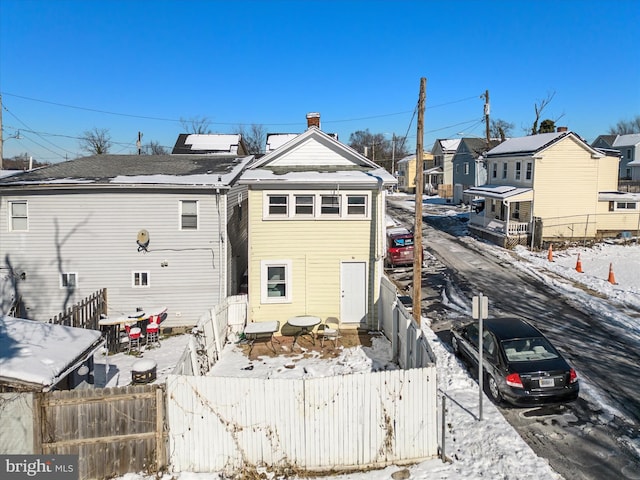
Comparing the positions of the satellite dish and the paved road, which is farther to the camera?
the satellite dish

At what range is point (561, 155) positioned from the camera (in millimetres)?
31375

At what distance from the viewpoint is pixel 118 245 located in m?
17.2

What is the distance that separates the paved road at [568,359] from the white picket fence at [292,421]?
289 cm

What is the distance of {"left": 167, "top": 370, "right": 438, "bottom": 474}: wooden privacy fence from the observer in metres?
8.55

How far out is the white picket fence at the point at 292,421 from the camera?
28.1 feet

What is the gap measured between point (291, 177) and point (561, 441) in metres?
11.2

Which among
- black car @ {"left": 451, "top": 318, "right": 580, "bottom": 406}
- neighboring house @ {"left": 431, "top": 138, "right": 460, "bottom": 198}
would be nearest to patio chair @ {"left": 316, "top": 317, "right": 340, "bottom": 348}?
black car @ {"left": 451, "top": 318, "right": 580, "bottom": 406}

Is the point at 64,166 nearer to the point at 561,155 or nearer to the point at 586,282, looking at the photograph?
the point at 586,282

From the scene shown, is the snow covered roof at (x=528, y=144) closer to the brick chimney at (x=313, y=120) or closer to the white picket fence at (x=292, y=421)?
the brick chimney at (x=313, y=120)

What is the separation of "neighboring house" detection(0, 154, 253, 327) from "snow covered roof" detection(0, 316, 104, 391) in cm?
636

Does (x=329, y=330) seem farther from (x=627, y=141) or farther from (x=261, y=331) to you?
(x=627, y=141)

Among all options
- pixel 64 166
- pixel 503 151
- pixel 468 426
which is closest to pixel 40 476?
pixel 468 426

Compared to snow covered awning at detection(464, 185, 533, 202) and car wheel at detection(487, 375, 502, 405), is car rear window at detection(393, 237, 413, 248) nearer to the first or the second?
snow covered awning at detection(464, 185, 533, 202)

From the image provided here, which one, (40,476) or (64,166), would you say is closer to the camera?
(40,476)
